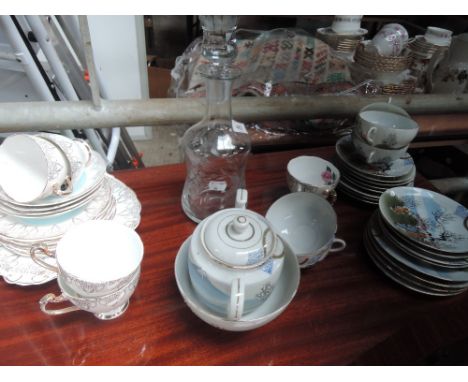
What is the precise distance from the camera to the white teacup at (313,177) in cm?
65

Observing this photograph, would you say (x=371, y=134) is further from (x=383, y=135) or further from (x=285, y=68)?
(x=285, y=68)

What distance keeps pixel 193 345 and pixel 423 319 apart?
350 millimetres

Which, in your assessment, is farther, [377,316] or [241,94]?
[241,94]

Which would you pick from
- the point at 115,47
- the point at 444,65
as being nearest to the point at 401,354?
the point at 444,65

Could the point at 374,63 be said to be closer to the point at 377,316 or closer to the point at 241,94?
the point at 241,94

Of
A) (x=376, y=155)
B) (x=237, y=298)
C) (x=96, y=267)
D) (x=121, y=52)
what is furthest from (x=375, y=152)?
(x=121, y=52)

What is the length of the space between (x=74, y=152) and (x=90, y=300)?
244 millimetres

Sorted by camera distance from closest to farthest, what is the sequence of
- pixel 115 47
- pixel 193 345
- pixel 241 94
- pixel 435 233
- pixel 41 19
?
pixel 193 345 → pixel 435 233 → pixel 41 19 → pixel 241 94 → pixel 115 47

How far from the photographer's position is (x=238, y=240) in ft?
1.42

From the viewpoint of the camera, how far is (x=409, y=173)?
710 millimetres

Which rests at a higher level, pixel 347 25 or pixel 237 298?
pixel 347 25

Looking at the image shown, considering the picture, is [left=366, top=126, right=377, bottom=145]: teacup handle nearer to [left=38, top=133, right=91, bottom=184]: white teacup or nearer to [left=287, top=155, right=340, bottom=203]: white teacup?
[left=287, top=155, right=340, bottom=203]: white teacup

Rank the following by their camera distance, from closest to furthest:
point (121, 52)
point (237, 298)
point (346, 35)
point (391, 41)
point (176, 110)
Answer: point (237, 298), point (176, 110), point (391, 41), point (346, 35), point (121, 52)

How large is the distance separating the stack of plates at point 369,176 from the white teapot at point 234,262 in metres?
0.32
